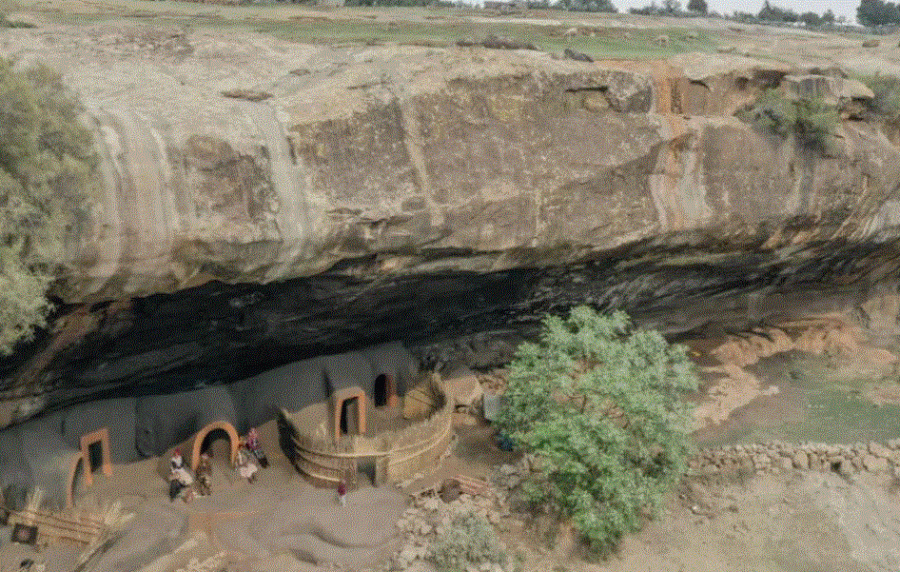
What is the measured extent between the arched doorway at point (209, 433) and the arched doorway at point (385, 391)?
120 inches

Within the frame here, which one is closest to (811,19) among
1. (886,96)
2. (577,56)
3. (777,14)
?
(777,14)

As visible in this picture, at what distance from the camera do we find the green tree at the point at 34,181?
9.62m

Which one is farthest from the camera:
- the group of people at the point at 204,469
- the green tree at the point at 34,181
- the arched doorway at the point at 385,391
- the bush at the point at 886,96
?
the bush at the point at 886,96

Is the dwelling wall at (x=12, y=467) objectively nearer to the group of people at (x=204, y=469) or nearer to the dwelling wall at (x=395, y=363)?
the group of people at (x=204, y=469)

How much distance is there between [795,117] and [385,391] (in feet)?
31.2

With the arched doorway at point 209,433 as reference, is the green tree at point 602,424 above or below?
above

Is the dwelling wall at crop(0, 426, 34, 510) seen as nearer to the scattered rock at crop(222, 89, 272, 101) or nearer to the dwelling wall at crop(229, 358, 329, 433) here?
the dwelling wall at crop(229, 358, 329, 433)

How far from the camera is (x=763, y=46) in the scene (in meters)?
24.5

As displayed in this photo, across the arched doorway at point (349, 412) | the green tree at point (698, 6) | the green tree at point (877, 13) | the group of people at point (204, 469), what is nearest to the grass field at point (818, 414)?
the arched doorway at point (349, 412)

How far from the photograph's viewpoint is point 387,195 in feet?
41.8

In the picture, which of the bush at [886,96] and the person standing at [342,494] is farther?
the bush at [886,96]

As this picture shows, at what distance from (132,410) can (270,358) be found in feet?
8.41

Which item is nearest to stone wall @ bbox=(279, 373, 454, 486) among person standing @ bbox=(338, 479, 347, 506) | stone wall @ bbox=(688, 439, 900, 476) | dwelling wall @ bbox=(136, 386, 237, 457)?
person standing @ bbox=(338, 479, 347, 506)

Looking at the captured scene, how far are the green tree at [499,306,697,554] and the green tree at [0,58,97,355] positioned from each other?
25.0 ft
